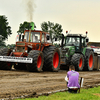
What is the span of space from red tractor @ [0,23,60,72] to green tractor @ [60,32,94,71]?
9.64 ft

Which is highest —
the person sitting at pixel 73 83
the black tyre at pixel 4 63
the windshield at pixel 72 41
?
the windshield at pixel 72 41

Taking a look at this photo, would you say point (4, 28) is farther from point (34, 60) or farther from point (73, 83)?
point (73, 83)

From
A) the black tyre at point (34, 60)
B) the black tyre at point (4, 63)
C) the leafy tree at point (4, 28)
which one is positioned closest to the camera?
the black tyre at point (34, 60)

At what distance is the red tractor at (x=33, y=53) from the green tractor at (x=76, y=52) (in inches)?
116

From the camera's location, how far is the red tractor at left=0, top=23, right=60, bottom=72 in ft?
56.9

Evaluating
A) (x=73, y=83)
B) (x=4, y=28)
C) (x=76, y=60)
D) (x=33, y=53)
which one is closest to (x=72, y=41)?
(x=76, y=60)

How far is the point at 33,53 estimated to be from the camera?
56.9 ft

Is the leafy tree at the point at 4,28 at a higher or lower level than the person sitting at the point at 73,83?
higher

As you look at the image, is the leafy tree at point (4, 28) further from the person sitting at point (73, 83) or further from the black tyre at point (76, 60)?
the person sitting at point (73, 83)

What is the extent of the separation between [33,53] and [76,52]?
25.4ft

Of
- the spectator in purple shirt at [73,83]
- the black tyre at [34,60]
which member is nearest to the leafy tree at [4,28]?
the black tyre at [34,60]

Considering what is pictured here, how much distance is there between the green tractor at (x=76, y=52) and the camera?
2291 cm

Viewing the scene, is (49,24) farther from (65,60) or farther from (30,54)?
(30,54)

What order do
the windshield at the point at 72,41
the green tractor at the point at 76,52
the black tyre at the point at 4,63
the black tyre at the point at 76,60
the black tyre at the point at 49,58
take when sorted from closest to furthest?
the black tyre at the point at 4,63 < the black tyre at the point at 49,58 < the black tyre at the point at 76,60 < the green tractor at the point at 76,52 < the windshield at the point at 72,41
